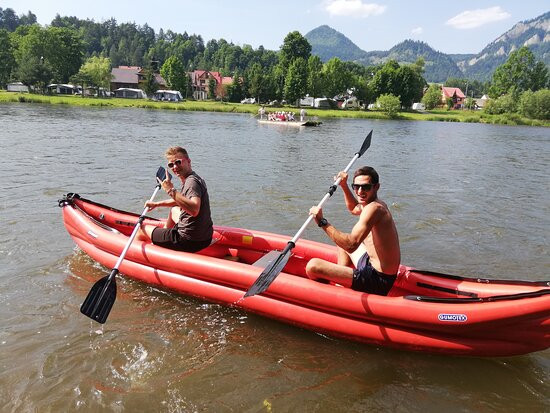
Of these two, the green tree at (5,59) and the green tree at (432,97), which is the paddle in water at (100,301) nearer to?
the green tree at (5,59)

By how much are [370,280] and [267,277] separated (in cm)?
104

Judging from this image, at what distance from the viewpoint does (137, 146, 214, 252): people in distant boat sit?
203 inches

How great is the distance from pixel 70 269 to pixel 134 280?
3.63ft

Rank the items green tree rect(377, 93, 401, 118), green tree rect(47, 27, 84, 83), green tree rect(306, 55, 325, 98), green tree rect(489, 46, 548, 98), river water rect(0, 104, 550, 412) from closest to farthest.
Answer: river water rect(0, 104, 550, 412), green tree rect(377, 93, 401, 118), green tree rect(306, 55, 325, 98), green tree rect(47, 27, 84, 83), green tree rect(489, 46, 548, 98)

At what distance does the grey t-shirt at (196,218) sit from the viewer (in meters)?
5.22

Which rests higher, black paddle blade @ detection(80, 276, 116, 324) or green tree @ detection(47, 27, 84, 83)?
green tree @ detection(47, 27, 84, 83)

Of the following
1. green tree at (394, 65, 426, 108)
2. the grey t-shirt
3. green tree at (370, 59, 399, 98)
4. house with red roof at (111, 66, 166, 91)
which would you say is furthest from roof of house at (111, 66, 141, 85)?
the grey t-shirt

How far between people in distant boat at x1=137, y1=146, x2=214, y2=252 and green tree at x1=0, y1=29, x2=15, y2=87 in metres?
79.5

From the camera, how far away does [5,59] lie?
70.4m

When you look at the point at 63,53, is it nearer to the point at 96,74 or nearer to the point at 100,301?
the point at 96,74

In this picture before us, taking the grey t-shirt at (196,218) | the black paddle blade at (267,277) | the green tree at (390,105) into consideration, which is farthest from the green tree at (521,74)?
the black paddle blade at (267,277)

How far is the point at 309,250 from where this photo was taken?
5574 millimetres

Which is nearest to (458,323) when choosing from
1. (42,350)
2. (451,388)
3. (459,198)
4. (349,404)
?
(451,388)

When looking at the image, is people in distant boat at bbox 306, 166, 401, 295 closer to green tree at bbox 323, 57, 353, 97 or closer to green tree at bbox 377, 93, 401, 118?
green tree at bbox 377, 93, 401, 118
